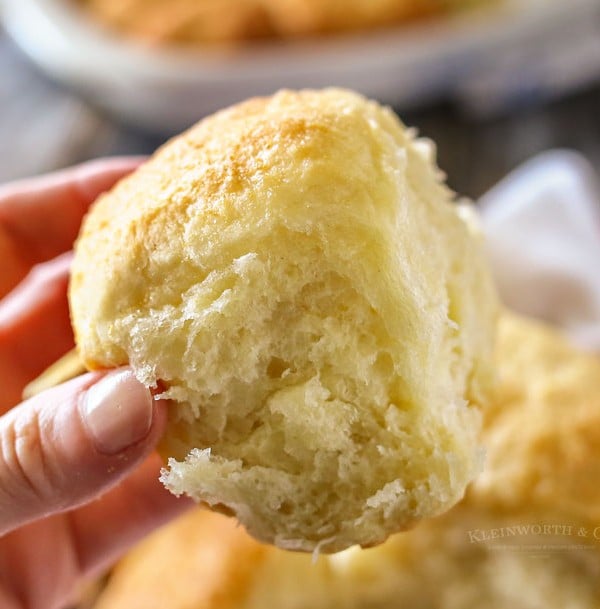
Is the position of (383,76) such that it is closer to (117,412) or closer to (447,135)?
(447,135)

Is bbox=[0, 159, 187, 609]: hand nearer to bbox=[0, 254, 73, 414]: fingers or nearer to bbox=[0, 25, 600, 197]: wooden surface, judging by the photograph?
bbox=[0, 254, 73, 414]: fingers

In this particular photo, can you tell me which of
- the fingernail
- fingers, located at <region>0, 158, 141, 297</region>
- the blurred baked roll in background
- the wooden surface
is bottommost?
the wooden surface

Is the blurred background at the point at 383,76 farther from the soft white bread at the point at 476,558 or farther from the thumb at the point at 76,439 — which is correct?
the thumb at the point at 76,439

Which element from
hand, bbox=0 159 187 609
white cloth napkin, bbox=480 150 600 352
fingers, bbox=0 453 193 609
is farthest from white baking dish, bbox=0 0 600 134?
fingers, bbox=0 453 193 609

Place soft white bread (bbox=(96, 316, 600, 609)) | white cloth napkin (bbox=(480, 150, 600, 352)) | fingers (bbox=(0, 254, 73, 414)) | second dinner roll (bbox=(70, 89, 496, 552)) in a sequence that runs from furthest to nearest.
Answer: white cloth napkin (bbox=(480, 150, 600, 352)) → fingers (bbox=(0, 254, 73, 414)) → soft white bread (bbox=(96, 316, 600, 609)) → second dinner roll (bbox=(70, 89, 496, 552))

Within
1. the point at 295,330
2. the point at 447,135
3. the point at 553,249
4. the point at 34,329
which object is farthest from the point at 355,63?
the point at 295,330

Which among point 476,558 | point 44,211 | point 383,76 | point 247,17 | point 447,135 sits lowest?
point 447,135

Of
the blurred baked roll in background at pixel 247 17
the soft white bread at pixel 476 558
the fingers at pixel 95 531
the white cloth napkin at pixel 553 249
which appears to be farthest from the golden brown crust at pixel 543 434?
the blurred baked roll in background at pixel 247 17
